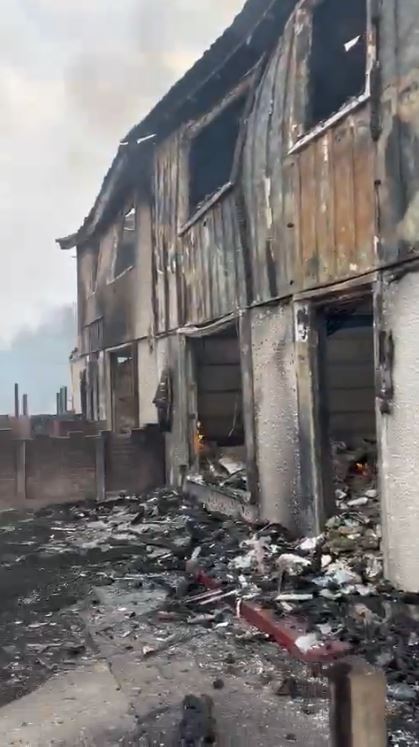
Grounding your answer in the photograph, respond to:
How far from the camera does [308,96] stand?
6082mm

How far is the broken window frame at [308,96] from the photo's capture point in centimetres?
480

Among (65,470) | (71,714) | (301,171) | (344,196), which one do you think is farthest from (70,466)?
(71,714)

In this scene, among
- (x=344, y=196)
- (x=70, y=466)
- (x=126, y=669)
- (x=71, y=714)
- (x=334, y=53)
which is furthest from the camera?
(x=70, y=466)

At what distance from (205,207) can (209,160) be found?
5.02 feet

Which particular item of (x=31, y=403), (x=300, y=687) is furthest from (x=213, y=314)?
(x=31, y=403)

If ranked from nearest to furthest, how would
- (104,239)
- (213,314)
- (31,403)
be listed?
(213,314), (104,239), (31,403)

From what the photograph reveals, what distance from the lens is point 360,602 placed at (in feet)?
14.9

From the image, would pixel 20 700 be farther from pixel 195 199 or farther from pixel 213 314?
pixel 195 199

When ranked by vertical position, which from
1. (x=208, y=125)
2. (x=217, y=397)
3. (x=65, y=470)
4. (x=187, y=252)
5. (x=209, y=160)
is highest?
(x=208, y=125)

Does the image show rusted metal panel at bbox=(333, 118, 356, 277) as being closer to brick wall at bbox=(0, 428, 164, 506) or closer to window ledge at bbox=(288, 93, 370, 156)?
window ledge at bbox=(288, 93, 370, 156)

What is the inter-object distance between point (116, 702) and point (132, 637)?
104cm

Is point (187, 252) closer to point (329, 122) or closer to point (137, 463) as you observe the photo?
point (137, 463)

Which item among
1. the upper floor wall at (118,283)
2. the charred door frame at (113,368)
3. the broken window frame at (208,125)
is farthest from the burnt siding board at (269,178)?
the charred door frame at (113,368)

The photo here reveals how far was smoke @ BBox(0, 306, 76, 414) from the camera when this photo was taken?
235 feet
